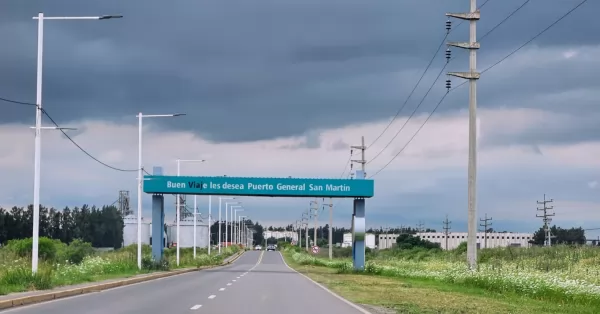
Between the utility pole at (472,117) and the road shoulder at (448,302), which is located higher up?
the utility pole at (472,117)

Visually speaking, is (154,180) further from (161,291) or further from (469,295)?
(469,295)

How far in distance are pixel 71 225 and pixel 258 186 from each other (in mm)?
118426

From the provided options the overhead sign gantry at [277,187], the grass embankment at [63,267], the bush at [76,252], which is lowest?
the bush at [76,252]

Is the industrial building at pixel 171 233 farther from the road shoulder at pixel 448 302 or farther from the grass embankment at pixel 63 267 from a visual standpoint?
the road shoulder at pixel 448 302

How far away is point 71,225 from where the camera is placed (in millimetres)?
170500

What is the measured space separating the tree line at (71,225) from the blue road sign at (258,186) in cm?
6659

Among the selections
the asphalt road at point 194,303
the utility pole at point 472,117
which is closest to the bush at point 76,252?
the utility pole at point 472,117

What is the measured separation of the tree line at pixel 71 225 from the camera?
13750cm

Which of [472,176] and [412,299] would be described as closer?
[412,299]

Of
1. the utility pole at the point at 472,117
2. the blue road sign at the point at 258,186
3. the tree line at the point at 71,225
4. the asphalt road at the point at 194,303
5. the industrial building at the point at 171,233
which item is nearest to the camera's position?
the asphalt road at the point at 194,303

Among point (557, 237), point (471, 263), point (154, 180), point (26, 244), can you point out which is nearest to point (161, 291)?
point (471, 263)

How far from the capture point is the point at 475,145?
38.5m

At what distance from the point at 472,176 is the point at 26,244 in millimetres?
37046

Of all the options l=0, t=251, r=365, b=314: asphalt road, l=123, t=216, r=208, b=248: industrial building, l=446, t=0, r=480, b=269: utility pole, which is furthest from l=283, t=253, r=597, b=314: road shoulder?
l=123, t=216, r=208, b=248: industrial building
